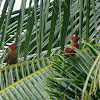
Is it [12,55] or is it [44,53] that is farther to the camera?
[12,55]

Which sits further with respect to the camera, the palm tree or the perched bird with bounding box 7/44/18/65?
the perched bird with bounding box 7/44/18/65

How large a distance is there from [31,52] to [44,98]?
6.21 feet

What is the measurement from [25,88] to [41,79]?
0.18 m

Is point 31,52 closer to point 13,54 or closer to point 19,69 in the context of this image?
point 13,54

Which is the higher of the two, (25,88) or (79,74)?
(79,74)

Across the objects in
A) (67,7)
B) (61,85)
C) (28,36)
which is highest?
(67,7)

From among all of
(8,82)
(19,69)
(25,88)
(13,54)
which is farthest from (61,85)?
(13,54)

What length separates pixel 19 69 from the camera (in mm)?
3088

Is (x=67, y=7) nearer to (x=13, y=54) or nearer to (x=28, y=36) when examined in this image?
(x=28, y=36)

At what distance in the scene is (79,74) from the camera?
174 centimetres

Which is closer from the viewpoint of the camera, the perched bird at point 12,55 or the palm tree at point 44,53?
the palm tree at point 44,53

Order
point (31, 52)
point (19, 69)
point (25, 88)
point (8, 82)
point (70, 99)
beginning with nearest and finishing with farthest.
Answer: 1. point (70, 99)
2. point (25, 88)
3. point (8, 82)
4. point (19, 69)
5. point (31, 52)

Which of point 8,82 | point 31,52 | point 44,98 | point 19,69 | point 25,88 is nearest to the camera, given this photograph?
point 44,98

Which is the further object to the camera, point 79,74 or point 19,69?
point 19,69
